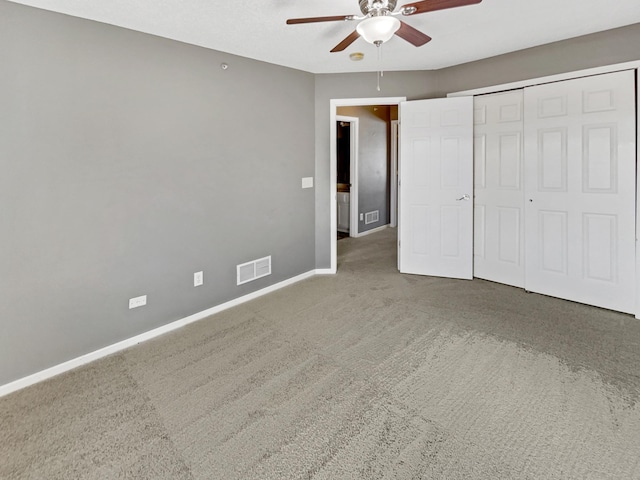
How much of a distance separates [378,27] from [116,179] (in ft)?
6.95

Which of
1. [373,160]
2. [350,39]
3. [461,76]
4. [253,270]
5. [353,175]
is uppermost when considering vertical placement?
[461,76]

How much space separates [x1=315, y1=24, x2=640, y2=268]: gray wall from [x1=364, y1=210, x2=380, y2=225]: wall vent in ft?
8.86

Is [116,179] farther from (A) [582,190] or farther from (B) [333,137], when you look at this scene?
(A) [582,190]

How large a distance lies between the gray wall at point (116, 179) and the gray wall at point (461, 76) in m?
0.76

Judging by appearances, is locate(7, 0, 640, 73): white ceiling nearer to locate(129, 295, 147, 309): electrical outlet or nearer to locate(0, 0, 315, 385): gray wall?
locate(0, 0, 315, 385): gray wall

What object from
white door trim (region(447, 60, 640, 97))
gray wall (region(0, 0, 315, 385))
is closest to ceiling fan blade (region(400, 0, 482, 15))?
gray wall (region(0, 0, 315, 385))

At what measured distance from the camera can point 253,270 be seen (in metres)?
3.87

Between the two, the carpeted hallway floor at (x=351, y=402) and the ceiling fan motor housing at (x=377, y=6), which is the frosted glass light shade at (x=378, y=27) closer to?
the ceiling fan motor housing at (x=377, y=6)

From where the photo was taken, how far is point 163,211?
3.06m

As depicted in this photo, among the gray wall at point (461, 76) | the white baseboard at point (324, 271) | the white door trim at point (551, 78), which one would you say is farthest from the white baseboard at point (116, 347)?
the white door trim at point (551, 78)

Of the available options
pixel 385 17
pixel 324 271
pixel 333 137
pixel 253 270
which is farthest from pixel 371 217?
pixel 385 17

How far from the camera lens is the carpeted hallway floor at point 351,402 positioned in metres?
1.69

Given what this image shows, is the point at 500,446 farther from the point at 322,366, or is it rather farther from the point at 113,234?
the point at 113,234

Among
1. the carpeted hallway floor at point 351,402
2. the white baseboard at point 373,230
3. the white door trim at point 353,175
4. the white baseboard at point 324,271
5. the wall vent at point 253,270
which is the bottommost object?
the carpeted hallway floor at point 351,402
